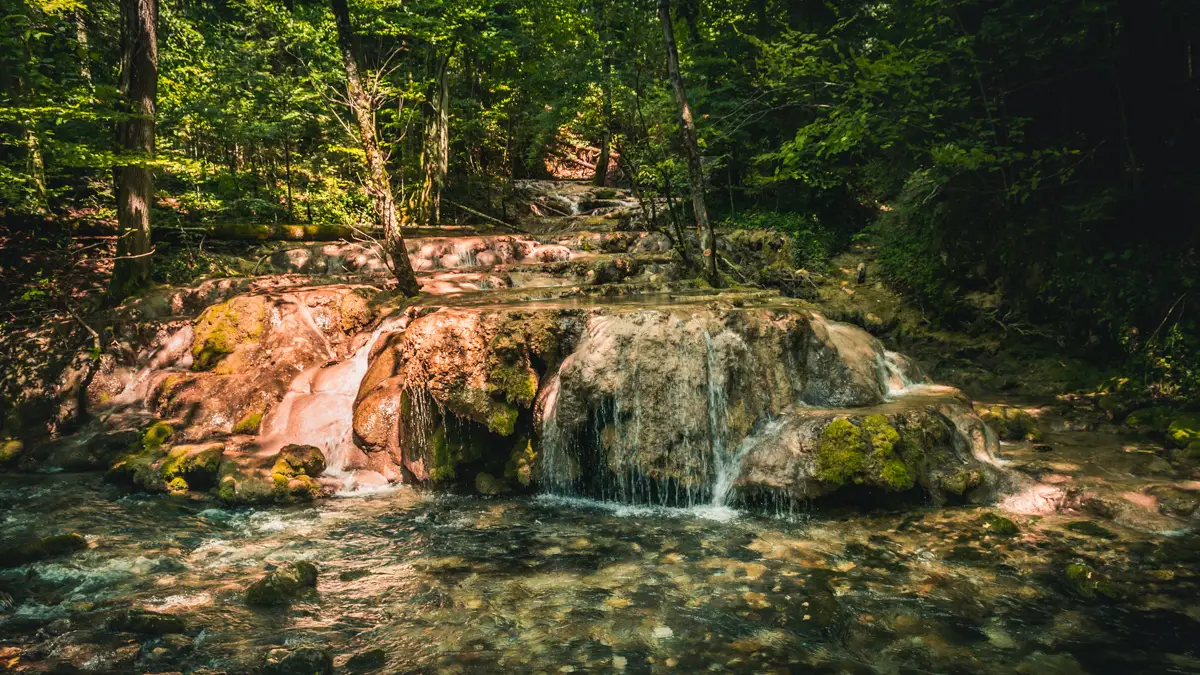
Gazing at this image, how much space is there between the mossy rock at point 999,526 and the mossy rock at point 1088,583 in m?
0.77

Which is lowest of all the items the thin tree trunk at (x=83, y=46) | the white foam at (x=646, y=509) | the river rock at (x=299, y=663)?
the white foam at (x=646, y=509)

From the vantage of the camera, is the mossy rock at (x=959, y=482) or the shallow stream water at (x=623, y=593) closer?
the shallow stream water at (x=623, y=593)

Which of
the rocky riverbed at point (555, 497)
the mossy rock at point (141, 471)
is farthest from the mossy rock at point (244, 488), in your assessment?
the mossy rock at point (141, 471)

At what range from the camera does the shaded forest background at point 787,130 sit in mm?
7652

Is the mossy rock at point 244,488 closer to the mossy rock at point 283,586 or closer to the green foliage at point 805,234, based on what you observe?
the mossy rock at point 283,586

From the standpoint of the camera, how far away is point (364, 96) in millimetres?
9195

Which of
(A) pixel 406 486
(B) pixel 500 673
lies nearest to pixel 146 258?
(A) pixel 406 486

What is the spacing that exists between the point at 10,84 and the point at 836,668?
1450 cm

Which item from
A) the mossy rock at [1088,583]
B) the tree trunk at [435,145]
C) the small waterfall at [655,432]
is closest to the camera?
the mossy rock at [1088,583]

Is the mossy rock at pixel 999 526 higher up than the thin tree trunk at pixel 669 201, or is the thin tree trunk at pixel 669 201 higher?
the thin tree trunk at pixel 669 201

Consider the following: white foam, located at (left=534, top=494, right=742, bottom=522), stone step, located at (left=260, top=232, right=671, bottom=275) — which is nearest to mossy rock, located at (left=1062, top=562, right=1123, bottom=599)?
white foam, located at (left=534, top=494, right=742, bottom=522)

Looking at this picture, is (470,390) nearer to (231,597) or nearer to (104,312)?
(231,597)

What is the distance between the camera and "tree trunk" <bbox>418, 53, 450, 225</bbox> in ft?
57.2

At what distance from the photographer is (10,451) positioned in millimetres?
8617
